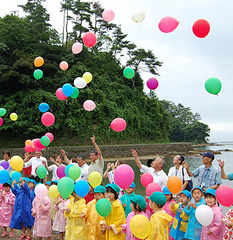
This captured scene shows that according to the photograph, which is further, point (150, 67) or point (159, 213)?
point (150, 67)

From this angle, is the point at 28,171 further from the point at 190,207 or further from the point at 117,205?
the point at 190,207

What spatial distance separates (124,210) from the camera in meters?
3.90

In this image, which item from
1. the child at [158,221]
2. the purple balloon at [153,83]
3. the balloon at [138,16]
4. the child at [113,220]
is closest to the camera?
the child at [158,221]

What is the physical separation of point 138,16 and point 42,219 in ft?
14.0

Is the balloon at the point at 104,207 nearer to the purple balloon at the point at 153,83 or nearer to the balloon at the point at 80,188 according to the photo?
the balloon at the point at 80,188

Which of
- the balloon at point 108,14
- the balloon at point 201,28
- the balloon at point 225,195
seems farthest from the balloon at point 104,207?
the balloon at point 108,14

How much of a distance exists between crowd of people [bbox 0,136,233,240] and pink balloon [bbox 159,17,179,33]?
8.01 feet

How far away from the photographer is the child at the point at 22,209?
453 cm

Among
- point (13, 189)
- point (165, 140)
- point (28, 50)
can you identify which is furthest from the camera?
point (165, 140)

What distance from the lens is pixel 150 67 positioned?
2447cm

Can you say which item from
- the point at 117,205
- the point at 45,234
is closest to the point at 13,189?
the point at 45,234

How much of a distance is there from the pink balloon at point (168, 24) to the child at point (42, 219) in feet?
12.5

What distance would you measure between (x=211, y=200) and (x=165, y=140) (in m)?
28.2

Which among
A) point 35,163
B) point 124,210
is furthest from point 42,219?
point 35,163
